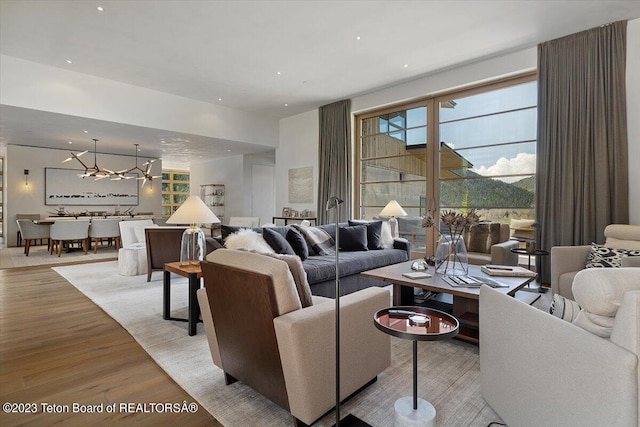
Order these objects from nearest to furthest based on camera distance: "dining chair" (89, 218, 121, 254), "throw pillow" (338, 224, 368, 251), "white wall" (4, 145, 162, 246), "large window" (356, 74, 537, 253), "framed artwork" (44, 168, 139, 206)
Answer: "throw pillow" (338, 224, 368, 251) < "large window" (356, 74, 537, 253) < "dining chair" (89, 218, 121, 254) < "white wall" (4, 145, 162, 246) < "framed artwork" (44, 168, 139, 206)

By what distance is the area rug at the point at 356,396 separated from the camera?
1.69 m

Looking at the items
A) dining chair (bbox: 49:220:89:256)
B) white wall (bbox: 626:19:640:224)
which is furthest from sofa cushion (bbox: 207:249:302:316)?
dining chair (bbox: 49:220:89:256)

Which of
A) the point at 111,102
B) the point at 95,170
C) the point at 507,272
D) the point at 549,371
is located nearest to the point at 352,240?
the point at 507,272

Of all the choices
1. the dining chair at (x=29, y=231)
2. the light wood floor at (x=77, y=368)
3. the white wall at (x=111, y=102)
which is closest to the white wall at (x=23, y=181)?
the dining chair at (x=29, y=231)

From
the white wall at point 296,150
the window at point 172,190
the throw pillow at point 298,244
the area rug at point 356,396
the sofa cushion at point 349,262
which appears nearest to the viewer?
the area rug at point 356,396

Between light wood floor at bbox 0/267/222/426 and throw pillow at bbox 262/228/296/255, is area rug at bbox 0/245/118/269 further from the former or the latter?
throw pillow at bbox 262/228/296/255

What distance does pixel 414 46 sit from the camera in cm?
468

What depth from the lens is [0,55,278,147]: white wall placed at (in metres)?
5.12

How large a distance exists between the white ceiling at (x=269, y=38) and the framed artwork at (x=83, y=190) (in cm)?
318

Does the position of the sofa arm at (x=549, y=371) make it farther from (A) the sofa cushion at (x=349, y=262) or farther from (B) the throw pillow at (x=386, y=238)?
(B) the throw pillow at (x=386, y=238)

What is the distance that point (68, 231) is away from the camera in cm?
693

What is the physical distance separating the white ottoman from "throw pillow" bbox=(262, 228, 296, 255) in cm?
265

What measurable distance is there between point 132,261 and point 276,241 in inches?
112

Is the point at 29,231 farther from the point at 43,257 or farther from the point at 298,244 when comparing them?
the point at 298,244
